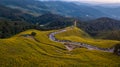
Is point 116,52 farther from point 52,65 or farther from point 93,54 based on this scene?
point 52,65

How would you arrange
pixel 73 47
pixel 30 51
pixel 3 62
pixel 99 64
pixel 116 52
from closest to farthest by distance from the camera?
pixel 3 62
pixel 99 64
pixel 30 51
pixel 116 52
pixel 73 47

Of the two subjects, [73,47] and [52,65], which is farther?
[73,47]

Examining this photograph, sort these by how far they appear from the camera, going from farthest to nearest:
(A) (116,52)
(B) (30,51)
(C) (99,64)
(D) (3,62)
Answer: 1. (A) (116,52)
2. (B) (30,51)
3. (C) (99,64)
4. (D) (3,62)

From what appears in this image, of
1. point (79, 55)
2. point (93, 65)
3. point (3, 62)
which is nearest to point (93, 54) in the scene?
point (79, 55)

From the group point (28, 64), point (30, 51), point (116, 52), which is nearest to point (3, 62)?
point (28, 64)

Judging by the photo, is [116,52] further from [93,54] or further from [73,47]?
[73,47]

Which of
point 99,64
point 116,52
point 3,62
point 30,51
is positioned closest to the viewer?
point 3,62

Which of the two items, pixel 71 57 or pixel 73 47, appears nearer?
pixel 71 57
